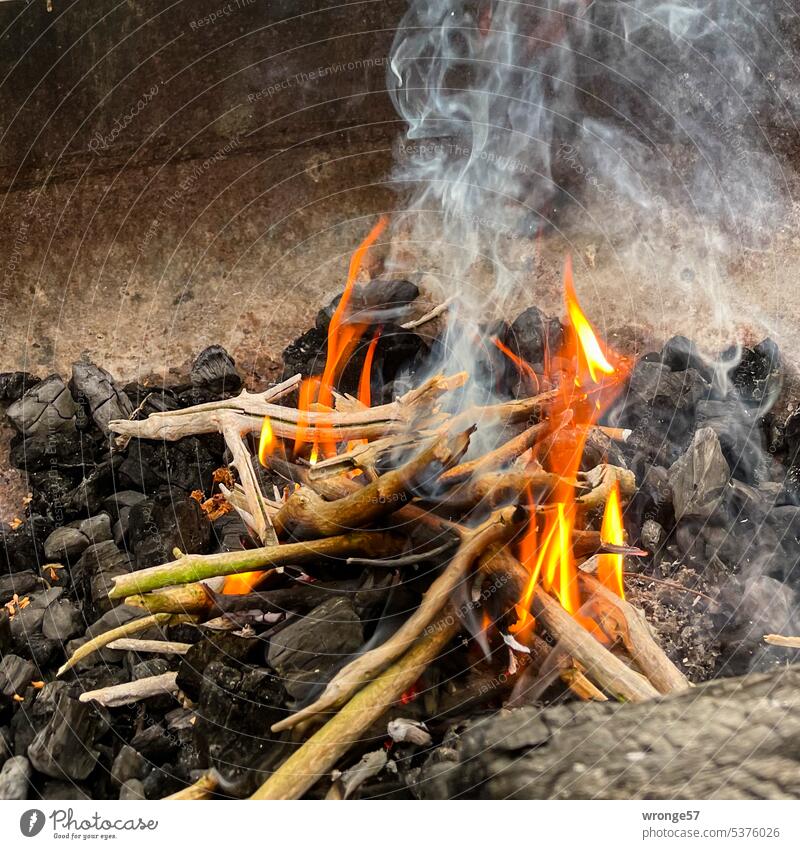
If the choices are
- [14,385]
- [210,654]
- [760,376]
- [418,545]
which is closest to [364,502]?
[418,545]

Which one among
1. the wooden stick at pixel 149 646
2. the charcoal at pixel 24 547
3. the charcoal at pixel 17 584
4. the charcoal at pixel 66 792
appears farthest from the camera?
the charcoal at pixel 24 547

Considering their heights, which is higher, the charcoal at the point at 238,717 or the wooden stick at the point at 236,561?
the wooden stick at the point at 236,561

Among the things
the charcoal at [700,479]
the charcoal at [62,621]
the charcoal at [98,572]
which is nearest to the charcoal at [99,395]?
the charcoal at [98,572]

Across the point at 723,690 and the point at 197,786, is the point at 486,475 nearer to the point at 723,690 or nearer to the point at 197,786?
the point at 723,690

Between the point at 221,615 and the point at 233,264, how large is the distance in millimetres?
1079

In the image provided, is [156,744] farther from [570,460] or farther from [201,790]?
[570,460]

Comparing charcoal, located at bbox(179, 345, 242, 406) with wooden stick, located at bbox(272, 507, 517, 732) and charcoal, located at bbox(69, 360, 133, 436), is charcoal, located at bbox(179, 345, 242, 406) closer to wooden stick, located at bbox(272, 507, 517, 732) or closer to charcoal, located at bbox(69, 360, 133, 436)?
charcoal, located at bbox(69, 360, 133, 436)

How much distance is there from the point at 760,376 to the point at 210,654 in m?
1.44

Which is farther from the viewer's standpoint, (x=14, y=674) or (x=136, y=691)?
(x=14, y=674)

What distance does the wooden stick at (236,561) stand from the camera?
5.72 ft

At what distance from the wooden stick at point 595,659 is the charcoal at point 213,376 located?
3.53 feet

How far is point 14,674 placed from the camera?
184 centimetres

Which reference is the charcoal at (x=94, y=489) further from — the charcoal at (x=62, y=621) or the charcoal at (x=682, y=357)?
the charcoal at (x=682, y=357)

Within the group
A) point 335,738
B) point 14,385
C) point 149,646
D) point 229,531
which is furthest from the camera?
point 14,385
